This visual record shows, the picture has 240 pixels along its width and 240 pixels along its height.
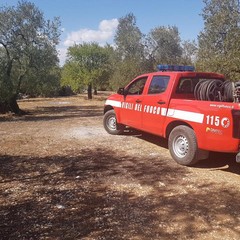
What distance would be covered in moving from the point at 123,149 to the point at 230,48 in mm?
10505

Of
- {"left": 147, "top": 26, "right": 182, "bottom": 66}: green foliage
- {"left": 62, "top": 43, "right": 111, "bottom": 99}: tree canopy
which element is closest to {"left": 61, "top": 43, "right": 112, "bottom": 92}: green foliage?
{"left": 62, "top": 43, "right": 111, "bottom": 99}: tree canopy

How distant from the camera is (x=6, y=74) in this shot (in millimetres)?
16453

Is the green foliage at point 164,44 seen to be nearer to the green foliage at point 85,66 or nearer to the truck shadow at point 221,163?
the green foliage at point 85,66

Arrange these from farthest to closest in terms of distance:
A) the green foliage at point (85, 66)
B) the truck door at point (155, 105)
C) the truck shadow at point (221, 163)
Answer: the green foliage at point (85, 66), the truck door at point (155, 105), the truck shadow at point (221, 163)

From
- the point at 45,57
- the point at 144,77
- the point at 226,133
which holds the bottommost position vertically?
the point at 226,133

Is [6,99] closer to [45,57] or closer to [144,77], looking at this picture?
[45,57]

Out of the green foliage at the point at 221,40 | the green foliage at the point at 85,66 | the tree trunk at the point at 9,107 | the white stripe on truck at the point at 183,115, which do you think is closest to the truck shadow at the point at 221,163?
the white stripe on truck at the point at 183,115

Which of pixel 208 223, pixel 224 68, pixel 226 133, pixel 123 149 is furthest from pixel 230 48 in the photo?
pixel 208 223

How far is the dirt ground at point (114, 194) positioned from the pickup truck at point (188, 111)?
56 cm

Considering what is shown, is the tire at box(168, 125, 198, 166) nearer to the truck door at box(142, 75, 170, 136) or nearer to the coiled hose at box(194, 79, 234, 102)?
the truck door at box(142, 75, 170, 136)

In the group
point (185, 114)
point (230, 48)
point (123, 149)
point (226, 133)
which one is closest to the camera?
point (226, 133)

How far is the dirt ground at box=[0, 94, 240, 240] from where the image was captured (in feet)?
12.6

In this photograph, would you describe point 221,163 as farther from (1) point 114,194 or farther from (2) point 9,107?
(2) point 9,107

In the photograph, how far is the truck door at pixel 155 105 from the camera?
7238 millimetres
